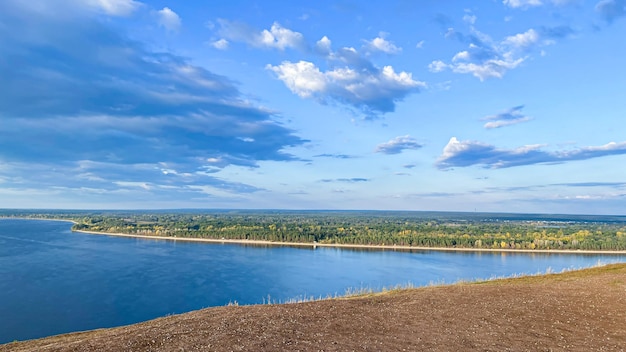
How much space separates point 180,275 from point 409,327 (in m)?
47.5

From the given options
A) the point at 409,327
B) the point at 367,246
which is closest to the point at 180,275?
the point at 367,246

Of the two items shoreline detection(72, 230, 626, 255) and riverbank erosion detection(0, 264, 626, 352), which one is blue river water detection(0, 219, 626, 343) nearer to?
shoreline detection(72, 230, 626, 255)

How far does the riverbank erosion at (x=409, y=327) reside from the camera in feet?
29.8

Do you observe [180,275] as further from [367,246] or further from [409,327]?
[409,327]

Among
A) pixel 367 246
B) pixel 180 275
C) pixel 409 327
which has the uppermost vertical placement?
pixel 409 327

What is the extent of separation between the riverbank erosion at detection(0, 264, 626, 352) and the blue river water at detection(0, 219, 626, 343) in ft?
62.9

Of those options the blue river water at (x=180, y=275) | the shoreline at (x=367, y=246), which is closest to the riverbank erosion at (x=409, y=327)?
the blue river water at (x=180, y=275)

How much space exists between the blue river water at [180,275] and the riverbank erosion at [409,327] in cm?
1917

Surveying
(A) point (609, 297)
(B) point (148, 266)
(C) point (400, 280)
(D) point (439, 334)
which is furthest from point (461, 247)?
(D) point (439, 334)

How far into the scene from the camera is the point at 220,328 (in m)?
10.2

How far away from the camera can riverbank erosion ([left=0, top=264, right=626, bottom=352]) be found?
9070 mm

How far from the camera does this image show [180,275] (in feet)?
173

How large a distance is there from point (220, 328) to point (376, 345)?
394 centimetres

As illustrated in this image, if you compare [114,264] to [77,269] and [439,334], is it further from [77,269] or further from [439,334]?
[439,334]
